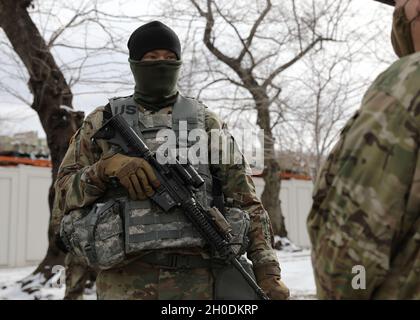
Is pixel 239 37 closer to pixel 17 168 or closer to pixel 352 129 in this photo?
pixel 17 168

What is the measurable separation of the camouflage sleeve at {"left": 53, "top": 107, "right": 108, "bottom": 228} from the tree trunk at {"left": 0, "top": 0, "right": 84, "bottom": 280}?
3.95 metres

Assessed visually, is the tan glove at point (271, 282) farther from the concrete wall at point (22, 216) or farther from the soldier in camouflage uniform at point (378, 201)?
the concrete wall at point (22, 216)

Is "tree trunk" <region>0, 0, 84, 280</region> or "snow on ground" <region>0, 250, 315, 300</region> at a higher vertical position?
"tree trunk" <region>0, 0, 84, 280</region>

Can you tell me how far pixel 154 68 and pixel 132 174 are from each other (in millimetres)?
475

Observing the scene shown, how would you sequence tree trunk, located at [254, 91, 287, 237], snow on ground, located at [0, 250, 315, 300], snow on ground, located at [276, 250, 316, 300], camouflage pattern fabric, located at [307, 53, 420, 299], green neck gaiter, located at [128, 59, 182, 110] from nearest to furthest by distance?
camouflage pattern fabric, located at [307, 53, 420, 299], green neck gaiter, located at [128, 59, 182, 110], snow on ground, located at [0, 250, 315, 300], snow on ground, located at [276, 250, 316, 300], tree trunk, located at [254, 91, 287, 237]

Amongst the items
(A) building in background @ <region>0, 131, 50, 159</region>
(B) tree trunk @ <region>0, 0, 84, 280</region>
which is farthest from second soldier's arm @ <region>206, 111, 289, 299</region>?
(A) building in background @ <region>0, 131, 50, 159</region>

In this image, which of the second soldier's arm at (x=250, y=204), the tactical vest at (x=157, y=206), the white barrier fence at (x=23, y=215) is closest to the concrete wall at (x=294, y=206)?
the white barrier fence at (x=23, y=215)

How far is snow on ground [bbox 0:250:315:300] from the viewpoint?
619 cm

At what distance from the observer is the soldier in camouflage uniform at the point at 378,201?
92 centimetres

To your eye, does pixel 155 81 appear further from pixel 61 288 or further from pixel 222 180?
pixel 61 288

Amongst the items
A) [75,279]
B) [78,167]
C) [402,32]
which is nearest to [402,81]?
[402,32]

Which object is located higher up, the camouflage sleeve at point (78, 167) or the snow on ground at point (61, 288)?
the camouflage sleeve at point (78, 167)

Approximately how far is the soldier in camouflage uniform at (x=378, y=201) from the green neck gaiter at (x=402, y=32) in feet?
0.38

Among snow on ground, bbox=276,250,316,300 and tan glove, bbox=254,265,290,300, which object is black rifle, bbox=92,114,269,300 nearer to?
tan glove, bbox=254,265,290,300
